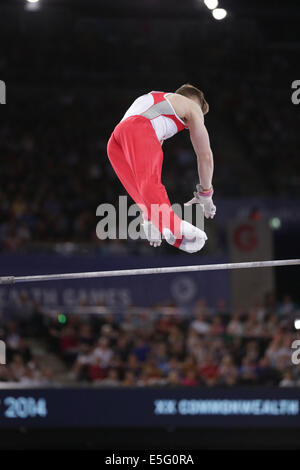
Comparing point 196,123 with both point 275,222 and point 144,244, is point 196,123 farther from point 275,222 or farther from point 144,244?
point 275,222

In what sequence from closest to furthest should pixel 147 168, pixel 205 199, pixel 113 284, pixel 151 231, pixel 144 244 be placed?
pixel 147 168 → pixel 151 231 → pixel 205 199 → pixel 113 284 → pixel 144 244

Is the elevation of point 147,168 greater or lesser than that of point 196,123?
lesser

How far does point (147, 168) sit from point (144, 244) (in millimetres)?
7855

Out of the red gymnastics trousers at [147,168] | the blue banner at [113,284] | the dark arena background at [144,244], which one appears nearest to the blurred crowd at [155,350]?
the dark arena background at [144,244]

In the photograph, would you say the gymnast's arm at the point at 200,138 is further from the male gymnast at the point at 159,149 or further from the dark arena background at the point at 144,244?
the dark arena background at the point at 144,244

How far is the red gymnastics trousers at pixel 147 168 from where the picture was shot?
4957 mm

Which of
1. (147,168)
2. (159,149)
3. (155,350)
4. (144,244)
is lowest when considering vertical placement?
(155,350)

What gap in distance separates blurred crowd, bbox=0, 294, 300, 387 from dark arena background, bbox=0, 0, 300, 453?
0.02 meters

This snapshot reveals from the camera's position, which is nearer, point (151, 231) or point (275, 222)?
point (151, 231)

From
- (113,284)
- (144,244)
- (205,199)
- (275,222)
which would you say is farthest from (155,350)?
(275,222)

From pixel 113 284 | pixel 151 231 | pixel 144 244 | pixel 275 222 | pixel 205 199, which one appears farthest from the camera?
pixel 275 222

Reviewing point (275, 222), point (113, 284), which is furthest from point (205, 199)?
point (275, 222)

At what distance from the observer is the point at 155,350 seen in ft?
33.7

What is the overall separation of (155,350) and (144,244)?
9.54ft
